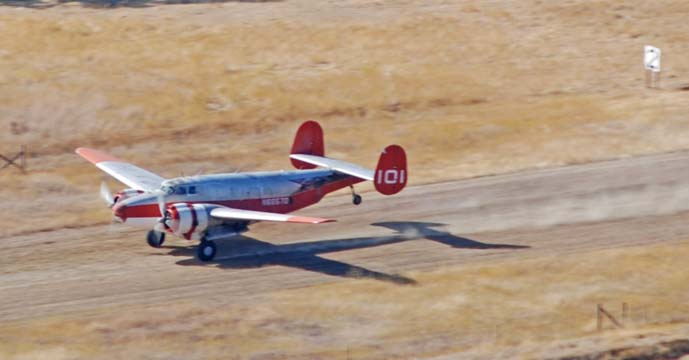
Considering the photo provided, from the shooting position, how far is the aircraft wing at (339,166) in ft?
156

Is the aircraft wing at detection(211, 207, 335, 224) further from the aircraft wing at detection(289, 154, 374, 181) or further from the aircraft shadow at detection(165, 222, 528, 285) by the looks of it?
the aircraft wing at detection(289, 154, 374, 181)

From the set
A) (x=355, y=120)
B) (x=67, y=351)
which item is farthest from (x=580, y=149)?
(x=67, y=351)

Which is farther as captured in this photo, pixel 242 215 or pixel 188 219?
pixel 242 215

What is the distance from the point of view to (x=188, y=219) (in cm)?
4331

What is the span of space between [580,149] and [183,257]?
22141mm

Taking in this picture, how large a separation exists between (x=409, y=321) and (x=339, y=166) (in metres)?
9.76

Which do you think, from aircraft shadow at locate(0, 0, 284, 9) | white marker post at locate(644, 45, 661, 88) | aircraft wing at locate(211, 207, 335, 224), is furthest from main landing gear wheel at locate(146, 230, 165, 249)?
aircraft shadow at locate(0, 0, 284, 9)

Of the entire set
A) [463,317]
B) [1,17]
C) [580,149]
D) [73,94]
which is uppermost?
[1,17]

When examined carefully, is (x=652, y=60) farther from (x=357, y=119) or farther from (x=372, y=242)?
(x=372, y=242)

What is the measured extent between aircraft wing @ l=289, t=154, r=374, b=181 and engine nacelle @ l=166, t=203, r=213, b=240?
5.91 metres

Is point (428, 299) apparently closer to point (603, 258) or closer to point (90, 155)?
point (603, 258)

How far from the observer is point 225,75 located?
67.9m

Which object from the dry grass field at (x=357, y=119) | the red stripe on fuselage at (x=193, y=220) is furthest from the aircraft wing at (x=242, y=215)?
the dry grass field at (x=357, y=119)

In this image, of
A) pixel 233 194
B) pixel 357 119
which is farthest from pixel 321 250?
pixel 357 119
